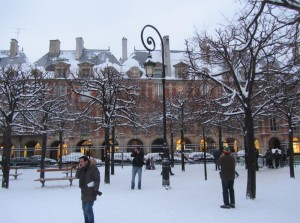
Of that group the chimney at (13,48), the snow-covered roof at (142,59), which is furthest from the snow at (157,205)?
the chimney at (13,48)

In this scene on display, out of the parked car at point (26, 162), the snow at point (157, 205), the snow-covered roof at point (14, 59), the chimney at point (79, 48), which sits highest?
the chimney at point (79, 48)

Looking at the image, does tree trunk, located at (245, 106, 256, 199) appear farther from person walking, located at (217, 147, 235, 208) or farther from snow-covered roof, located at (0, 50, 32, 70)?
snow-covered roof, located at (0, 50, 32, 70)

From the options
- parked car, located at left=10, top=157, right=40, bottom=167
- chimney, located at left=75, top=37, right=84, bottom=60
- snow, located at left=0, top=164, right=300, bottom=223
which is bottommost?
snow, located at left=0, top=164, right=300, bottom=223

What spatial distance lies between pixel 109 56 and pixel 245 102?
40354 mm

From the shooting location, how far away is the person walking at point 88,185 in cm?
692

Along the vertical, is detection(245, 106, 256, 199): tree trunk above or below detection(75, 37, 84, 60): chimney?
below

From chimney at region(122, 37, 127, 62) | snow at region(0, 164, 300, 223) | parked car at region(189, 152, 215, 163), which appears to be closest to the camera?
snow at region(0, 164, 300, 223)

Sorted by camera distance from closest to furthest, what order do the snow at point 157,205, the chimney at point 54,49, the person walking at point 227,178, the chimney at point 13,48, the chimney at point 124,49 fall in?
the snow at point 157,205 < the person walking at point 227,178 < the chimney at point 13,48 < the chimney at point 54,49 < the chimney at point 124,49

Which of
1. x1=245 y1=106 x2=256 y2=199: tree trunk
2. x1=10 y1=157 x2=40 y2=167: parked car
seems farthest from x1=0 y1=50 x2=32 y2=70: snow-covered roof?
x1=245 y1=106 x2=256 y2=199: tree trunk

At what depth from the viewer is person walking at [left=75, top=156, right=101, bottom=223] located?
692cm

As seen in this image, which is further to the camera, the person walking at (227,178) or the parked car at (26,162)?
the parked car at (26,162)

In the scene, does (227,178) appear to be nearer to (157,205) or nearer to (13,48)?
(157,205)

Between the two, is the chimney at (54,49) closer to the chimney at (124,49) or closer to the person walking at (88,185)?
the chimney at (124,49)

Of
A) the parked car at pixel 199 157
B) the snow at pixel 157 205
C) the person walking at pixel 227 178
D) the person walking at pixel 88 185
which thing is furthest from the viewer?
the parked car at pixel 199 157
